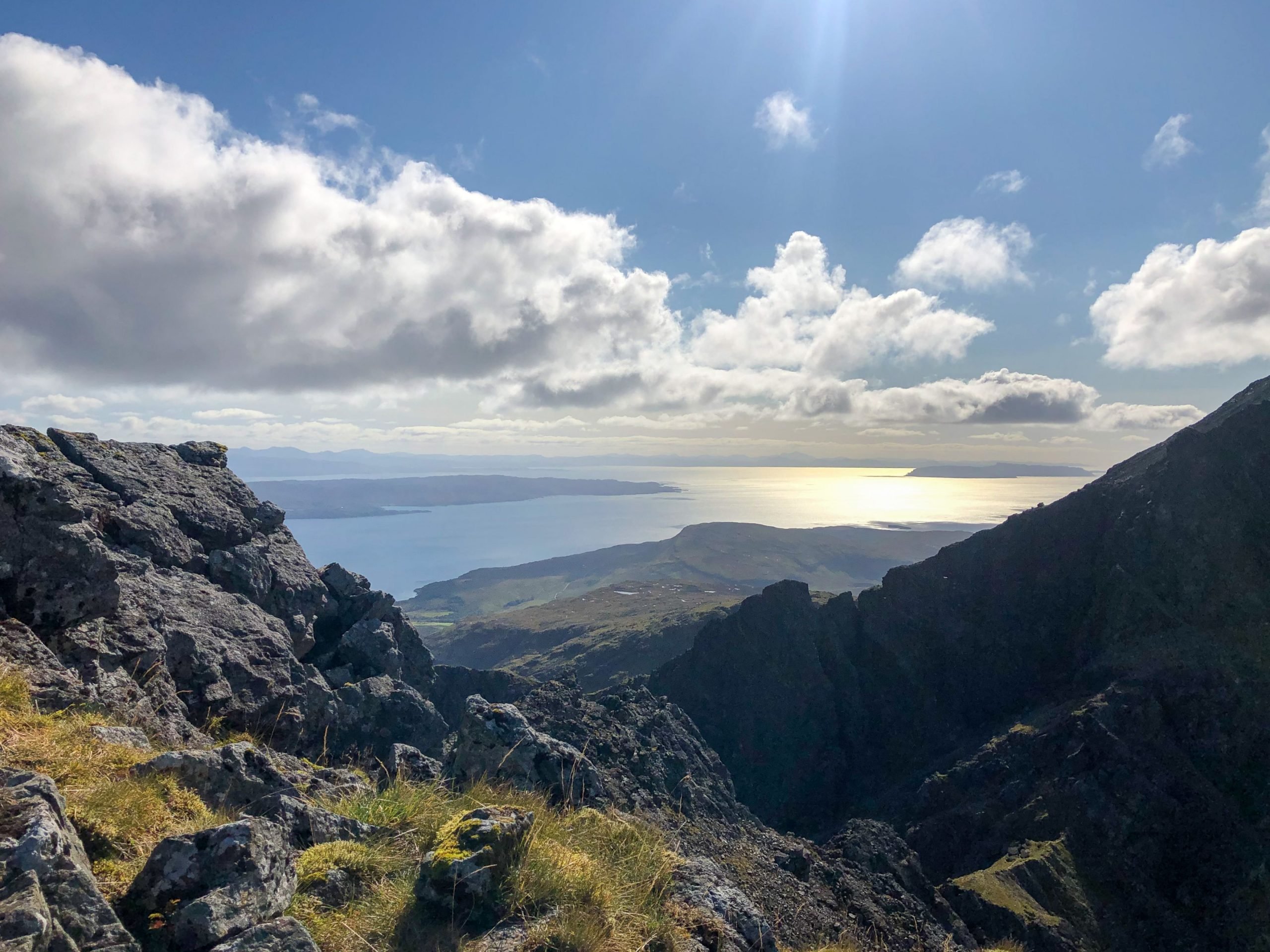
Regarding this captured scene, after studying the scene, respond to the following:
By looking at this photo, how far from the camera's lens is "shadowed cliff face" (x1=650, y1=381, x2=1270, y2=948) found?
27531 mm

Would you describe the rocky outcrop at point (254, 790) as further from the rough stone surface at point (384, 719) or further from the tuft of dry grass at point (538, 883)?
the rough stone surface at point (384, 719)

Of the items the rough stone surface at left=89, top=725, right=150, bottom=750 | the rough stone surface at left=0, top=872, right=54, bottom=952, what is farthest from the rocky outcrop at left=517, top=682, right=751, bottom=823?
the rough stone surface at left=0, top=872, right=54, bottom=952

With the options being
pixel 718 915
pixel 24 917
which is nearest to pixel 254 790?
pixel 24 917

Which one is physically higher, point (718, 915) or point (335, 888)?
point (335, 888)

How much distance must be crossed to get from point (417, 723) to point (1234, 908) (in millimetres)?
32796

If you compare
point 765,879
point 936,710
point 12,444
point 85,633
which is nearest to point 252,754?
point 85,633

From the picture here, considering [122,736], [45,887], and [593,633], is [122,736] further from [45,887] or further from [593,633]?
[593,633]

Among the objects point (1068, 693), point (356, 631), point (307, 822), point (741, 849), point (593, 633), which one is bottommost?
point (593, 633)

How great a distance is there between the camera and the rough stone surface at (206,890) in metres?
4.13

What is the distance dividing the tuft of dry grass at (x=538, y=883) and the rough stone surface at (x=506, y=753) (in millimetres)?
2688

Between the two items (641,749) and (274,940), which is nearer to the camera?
(274,940)

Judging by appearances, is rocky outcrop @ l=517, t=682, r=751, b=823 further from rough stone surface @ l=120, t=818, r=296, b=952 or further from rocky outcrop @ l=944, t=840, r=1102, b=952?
rough stone surface @ l=120, t=818, r=296, b=952

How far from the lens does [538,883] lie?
5.68 m

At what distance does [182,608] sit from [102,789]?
11239mm
